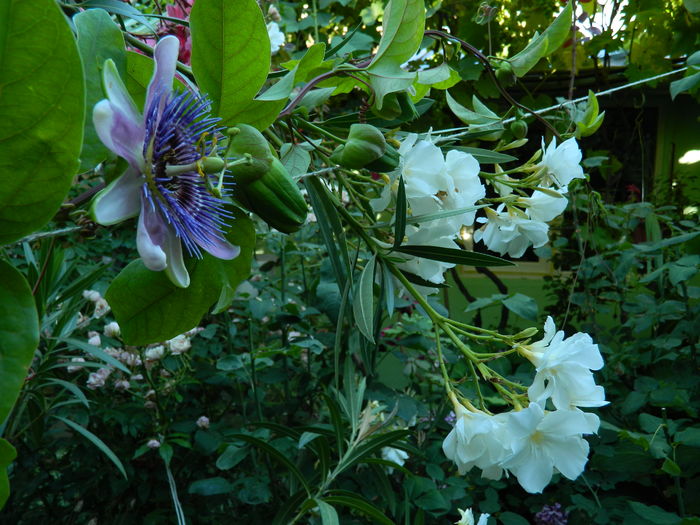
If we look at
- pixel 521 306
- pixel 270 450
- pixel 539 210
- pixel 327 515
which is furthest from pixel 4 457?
pixel 521 306

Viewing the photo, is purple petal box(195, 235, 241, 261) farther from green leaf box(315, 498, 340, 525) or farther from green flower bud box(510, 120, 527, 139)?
green leaf box(315, 498, 340, 525)

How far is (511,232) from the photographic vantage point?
1.82 feet

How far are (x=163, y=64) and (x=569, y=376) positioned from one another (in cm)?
32

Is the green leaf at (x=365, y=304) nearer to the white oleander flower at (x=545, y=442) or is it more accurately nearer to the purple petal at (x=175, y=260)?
the white oleander flower at (x=545, y=442)

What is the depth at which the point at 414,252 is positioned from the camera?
1.50ft

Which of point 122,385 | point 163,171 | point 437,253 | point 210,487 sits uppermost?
point 163,171

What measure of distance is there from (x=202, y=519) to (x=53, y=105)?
1436 mm

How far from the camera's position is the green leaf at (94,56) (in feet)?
0.75

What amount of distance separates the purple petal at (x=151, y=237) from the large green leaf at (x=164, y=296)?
0.14 feet

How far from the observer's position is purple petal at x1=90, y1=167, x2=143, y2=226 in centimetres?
20

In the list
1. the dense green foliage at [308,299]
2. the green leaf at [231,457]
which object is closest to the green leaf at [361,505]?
the dense green foliage at [308,299]

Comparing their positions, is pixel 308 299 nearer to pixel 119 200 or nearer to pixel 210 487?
pixel 210 487

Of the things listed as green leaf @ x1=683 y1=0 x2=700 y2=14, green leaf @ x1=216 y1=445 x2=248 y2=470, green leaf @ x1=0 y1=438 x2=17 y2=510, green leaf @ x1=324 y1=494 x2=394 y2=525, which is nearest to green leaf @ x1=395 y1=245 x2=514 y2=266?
green leaf @ x1=0 y1=438 x2=17 y2=510

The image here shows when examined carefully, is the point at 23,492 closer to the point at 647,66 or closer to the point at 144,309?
the point at 144,309
